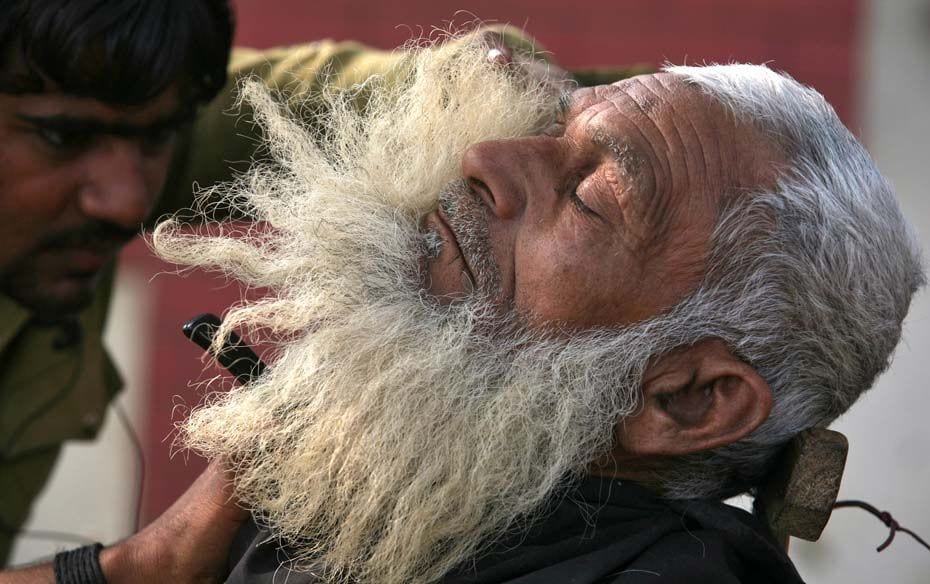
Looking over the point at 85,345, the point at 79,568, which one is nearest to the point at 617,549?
the point at 79,568

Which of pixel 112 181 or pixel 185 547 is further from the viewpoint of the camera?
pixel 112 181

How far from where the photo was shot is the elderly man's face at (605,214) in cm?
200

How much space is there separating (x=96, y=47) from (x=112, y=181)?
38 centimetres

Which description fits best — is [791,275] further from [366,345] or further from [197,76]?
[197,76]

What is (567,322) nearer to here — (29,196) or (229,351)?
(229,351)

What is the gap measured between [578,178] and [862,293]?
543 millimetres

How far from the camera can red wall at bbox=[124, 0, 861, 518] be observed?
16.4 ft

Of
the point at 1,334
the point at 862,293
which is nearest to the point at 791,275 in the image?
the point at 862,293

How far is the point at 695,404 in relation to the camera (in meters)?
2.06

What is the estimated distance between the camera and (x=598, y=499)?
6.74 feet

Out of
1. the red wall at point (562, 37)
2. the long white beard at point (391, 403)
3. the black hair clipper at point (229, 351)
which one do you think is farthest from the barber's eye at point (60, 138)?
the red wall at point (562, 37)

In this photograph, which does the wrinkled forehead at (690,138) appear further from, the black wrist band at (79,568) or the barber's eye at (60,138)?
the barber's eye at (60,138)

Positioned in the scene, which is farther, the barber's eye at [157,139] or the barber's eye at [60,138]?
the barber's eye at [157,139]

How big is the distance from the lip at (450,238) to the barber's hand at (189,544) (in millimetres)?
577
